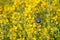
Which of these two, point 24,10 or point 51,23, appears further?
point 24,10

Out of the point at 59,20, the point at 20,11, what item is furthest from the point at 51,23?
the point at 20,11

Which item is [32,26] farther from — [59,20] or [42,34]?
[59,20]

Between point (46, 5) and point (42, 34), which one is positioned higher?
point (46, 5)

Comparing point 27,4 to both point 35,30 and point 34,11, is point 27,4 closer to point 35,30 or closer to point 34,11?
point 34,11

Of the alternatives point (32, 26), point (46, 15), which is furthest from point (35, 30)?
point (46, 15)

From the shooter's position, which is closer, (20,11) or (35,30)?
(35,30)

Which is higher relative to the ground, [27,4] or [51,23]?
[27,4]
